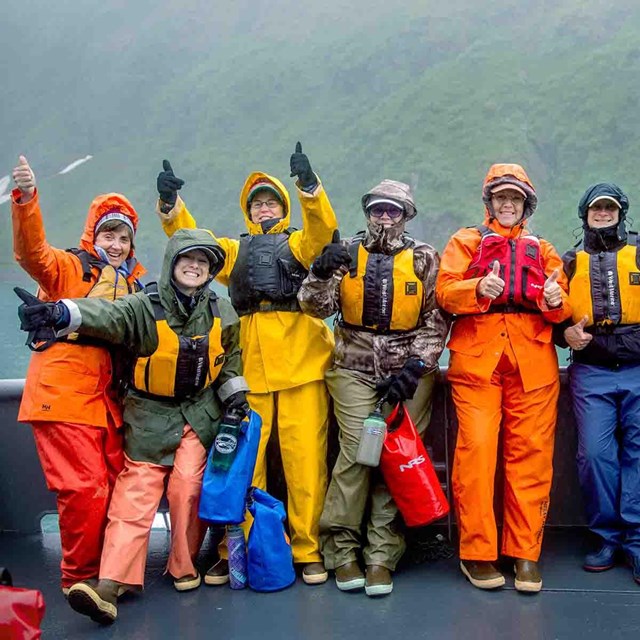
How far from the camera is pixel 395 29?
2359 inches

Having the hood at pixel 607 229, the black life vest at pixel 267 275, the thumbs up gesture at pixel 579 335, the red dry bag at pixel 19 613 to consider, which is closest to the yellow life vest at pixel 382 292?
the black life vest at pixel 267 275

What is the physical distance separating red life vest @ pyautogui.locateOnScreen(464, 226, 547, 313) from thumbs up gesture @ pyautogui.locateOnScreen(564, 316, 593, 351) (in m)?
0.17

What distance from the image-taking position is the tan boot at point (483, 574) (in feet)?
9.32

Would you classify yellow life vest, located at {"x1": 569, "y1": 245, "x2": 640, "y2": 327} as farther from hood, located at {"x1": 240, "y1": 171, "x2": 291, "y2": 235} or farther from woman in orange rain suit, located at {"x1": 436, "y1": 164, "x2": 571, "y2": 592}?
hood, located at {"x1": 240, "y1": 171, "x2": 291, "y2": 235}

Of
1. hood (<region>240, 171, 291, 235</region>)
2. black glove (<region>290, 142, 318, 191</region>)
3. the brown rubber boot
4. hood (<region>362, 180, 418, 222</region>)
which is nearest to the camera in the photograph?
the brown rubber boot

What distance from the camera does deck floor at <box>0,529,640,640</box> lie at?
2.55 m

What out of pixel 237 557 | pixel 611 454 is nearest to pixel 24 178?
pixel 237 557

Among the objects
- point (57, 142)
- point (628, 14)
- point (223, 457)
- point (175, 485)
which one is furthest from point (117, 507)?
point (628, 14)

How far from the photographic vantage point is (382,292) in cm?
304

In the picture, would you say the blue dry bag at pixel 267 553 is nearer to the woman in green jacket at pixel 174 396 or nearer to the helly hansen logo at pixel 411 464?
the woman in green jacket at pixel 174 396

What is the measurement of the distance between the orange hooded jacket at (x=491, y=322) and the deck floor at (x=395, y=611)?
2.70ft

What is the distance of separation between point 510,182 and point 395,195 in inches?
19.4

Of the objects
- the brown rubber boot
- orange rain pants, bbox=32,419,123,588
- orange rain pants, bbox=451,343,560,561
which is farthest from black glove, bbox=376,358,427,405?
the brown rubber boot

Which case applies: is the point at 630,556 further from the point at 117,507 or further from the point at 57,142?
the point at 57,142
